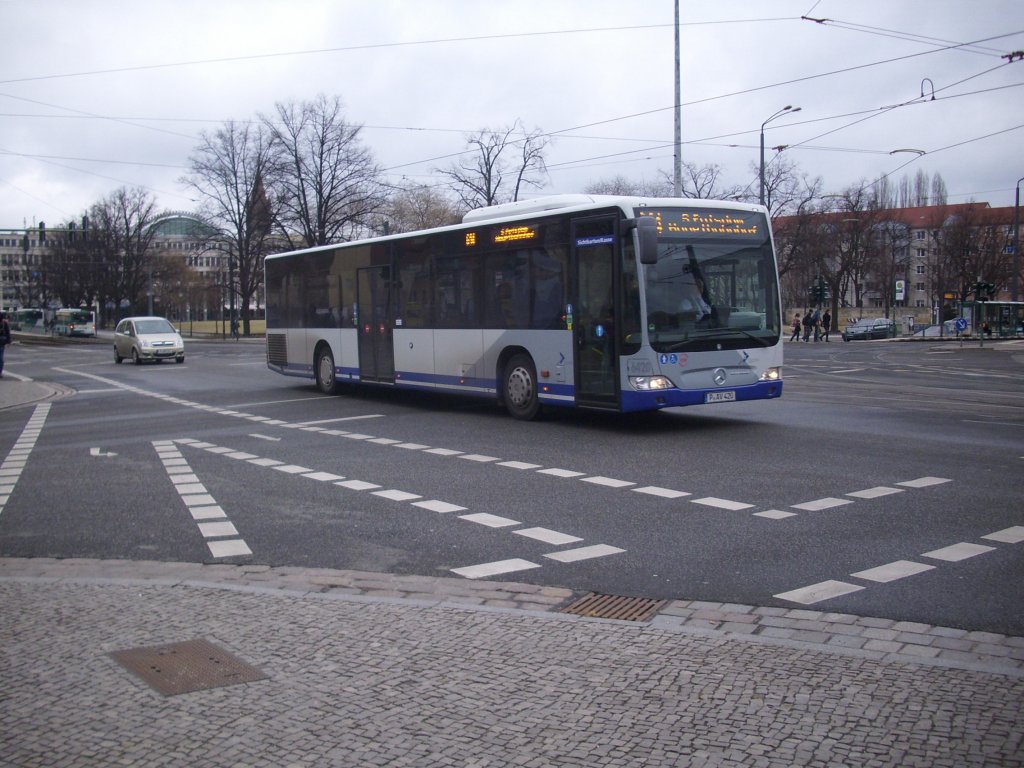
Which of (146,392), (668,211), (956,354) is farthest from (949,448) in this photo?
(956,354)

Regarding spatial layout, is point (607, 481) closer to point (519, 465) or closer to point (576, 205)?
point (519, 465)

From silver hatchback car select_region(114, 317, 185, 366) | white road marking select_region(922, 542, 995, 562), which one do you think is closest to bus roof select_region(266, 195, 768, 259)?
white road marking select_region(922, 542, 995, 562)

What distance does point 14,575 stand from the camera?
6.77m

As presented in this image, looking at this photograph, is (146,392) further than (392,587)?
Yes

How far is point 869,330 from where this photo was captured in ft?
205

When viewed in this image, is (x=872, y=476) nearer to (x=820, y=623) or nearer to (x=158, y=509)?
(x=820, y=623)

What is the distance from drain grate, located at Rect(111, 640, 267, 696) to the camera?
457 centimetres

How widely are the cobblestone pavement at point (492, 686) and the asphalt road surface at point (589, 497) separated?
2.40 ft

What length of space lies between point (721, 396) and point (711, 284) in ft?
4.97

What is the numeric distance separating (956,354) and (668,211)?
32.0 meters

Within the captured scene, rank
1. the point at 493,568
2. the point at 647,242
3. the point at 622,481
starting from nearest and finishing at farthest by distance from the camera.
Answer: the point at 493,568 < the point at 622,481 < the point at 647,242

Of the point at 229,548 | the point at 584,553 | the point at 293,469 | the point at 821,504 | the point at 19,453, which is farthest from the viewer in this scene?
the point at 19,453

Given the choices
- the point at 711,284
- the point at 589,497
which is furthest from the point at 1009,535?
the point at 711,284

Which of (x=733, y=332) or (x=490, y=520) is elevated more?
(x=733, y=332)
